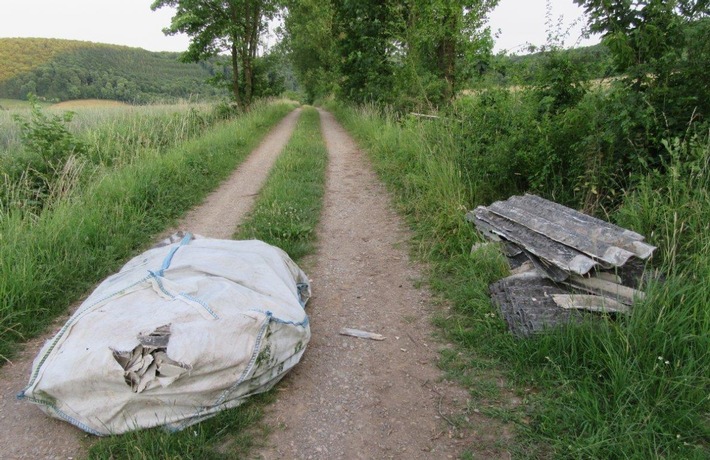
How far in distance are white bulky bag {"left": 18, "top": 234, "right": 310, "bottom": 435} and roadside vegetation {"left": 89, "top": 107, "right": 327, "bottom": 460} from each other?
8cm

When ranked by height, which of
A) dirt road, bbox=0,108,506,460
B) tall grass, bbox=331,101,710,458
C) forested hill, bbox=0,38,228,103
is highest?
forested hill, bbox=0,38,228,103

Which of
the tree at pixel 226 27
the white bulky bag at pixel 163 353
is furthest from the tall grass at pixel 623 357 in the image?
the tree at pixel 226 27

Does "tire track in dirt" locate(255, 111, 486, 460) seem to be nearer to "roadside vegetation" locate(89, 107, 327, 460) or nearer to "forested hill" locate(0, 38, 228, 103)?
"roadside vegetation" locate(89, 107, 327, 460)

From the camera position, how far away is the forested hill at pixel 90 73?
20312 mm

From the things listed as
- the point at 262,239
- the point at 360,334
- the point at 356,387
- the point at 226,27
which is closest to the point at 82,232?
the point at 262,239

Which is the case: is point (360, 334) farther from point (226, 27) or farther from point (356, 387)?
point (226, 27)

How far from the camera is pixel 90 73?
26703 mm

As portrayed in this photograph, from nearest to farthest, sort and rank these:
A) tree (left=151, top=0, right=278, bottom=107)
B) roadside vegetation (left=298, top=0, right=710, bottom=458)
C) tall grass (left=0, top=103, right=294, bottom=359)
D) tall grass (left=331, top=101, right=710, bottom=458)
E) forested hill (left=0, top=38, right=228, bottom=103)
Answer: tall grass (left=331, top=101, right=710, bottom=458) → roadside vegetation (left=298, top=0, right=710, bottom=458) → tall grass (left=0, top=103, right=294, bottom=359) → tree (left=151, top=0, right=278, bottom=107) → forested hill (left=0, top=38, right=228, bottom=103)

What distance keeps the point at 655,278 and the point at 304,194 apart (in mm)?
5296

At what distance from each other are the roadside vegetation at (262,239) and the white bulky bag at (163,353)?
0.08 meters

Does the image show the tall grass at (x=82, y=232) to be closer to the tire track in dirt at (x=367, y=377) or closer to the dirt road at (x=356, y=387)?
the dirt road at (x=356, y=387)

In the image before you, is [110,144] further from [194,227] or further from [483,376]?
[483,376]

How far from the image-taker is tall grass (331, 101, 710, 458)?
2.29 meters

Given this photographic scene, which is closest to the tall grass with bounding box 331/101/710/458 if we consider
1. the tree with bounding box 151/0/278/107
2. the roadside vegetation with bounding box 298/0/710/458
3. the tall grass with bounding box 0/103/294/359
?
the roadside vegetation with bounding box 298/0/710/458
